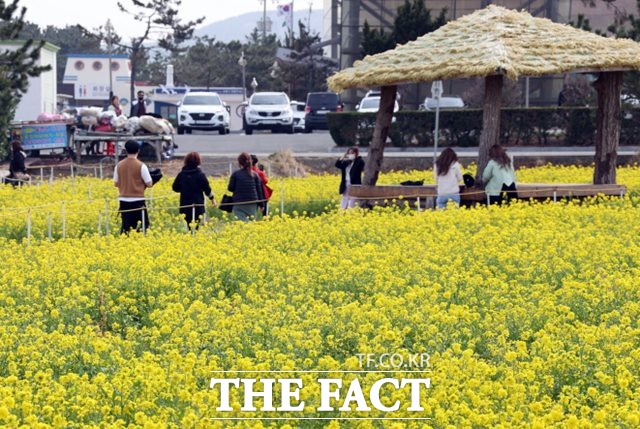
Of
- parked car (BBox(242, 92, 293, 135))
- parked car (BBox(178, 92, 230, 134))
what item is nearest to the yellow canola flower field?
parked car (BBox(178, 92, 230, 134))

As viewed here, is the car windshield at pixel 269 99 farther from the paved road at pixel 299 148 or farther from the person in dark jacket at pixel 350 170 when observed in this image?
the person in dark jacket at pixel 350 170

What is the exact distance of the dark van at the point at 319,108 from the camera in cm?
4584

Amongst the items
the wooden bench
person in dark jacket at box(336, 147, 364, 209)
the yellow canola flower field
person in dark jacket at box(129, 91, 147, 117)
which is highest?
person in dark jacket at box(129, 91, 147, 117)

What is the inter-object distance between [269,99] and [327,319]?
3453cm

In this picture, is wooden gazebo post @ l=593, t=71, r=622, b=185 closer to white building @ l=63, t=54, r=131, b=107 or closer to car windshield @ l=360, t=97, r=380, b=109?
car windshield @ l=360, t=97, r=380, b=109

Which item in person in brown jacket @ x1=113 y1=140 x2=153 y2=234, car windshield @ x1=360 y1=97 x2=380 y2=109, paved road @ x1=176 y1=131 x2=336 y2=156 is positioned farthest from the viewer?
car windshield @ x1=360 y1=97 x2=380 y2=109

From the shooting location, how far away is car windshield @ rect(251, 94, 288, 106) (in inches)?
1719

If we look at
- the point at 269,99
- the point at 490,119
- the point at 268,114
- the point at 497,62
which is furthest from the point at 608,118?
the point at 269,99

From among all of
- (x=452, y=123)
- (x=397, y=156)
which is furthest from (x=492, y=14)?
(x=452, y=123)

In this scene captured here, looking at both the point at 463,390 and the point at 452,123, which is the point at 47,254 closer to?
the point at 463,390

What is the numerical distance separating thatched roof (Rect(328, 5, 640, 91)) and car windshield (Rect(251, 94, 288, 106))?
21.6 m

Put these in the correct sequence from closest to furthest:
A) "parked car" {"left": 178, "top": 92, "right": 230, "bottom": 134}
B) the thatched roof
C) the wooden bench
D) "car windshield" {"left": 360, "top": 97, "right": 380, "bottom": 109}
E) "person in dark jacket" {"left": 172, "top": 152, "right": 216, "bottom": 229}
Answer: "person in dark jacket" {"left": 172, "top": 152, "right": 216, "bottom": 229}
the thatched roof
the wooden bench
"car windshield" {"left": 360, "top": 97, "right": 380, "bottom": 109}
"parked car" {"left": 178, "top": 92, "right": 230, "bottom": 134}


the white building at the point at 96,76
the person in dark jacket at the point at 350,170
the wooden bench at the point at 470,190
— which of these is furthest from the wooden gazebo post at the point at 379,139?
the white building at the point at 96,76

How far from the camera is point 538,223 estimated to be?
17.0 metres
